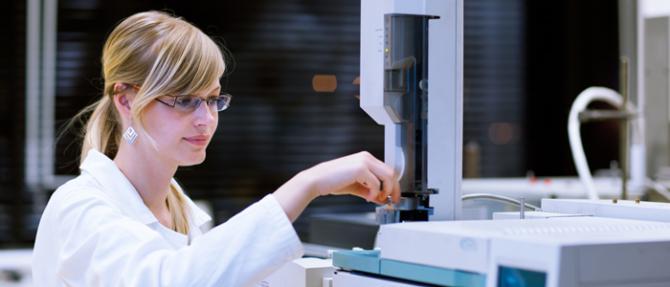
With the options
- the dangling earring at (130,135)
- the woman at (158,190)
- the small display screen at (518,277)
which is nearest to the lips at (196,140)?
the woman at (158,190)

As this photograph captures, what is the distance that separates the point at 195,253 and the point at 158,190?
14.1 inches

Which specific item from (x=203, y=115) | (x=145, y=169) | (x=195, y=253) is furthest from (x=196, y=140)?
(x=195, y=253)

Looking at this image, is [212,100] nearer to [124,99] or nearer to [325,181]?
[124,99]

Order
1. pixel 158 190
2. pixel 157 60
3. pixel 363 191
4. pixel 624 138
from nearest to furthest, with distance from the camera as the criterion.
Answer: pixel 363 191 → pixel 157 60 → pixel 158 190 → pixel 624 138

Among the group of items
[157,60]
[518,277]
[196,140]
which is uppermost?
[157,60]

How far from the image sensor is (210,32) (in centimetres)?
426

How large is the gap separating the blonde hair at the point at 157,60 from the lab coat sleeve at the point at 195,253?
22 cm

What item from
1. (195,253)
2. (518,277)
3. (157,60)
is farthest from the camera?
(157,60)

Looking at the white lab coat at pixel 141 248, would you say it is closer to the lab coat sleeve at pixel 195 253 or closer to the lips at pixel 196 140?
the lab coat sleeve at pixel 195 253

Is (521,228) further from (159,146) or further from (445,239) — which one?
(159,146)

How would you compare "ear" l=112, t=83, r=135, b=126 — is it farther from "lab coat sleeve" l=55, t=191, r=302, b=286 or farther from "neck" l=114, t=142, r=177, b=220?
"lab coat sleeve" l=55, t=191, r=302, b=286

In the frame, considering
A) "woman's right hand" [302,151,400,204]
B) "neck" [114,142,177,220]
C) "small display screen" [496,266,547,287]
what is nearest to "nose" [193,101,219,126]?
"neck" [114,142,177,220]

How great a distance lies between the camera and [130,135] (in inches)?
55.5

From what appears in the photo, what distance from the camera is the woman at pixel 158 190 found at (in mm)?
1141
